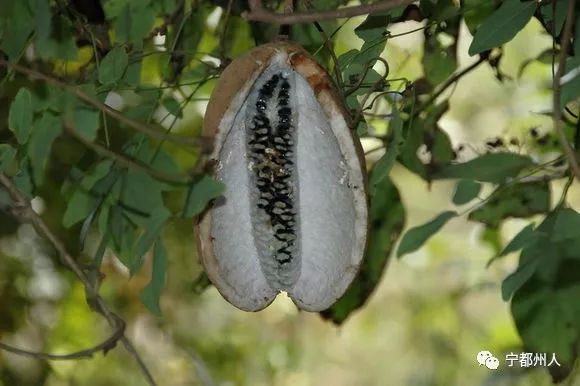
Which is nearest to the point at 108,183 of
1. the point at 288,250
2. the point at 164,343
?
the point at 288,250

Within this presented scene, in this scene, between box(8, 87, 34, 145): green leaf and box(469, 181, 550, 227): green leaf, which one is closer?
box(8, 87, 34, 145): green leaf

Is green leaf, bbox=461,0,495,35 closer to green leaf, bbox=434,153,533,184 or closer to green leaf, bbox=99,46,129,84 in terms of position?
green leaf, bbox=434,153,533,184

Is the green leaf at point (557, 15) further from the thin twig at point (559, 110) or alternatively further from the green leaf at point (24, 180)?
the green leaf at point (24, 180)

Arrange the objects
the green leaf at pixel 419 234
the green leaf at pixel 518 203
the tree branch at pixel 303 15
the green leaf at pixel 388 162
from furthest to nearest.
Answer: the green leaf at pixel 518 203 < the green leaf at pixel 419 234 < the green leaf at pixel 388 162 < the tree branch at pixel 303 15

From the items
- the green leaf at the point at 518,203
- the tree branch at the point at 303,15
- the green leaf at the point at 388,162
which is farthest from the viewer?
the green leaf at the point at 518,203

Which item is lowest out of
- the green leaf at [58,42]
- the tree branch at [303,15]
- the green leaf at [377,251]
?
the green leaf at [377,251]

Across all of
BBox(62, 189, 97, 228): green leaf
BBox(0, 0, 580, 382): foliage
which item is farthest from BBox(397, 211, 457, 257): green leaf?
BBox(62, 189, 97, 228): green leaf

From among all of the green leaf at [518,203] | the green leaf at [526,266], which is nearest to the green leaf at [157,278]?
the green leaf at [526,266]
